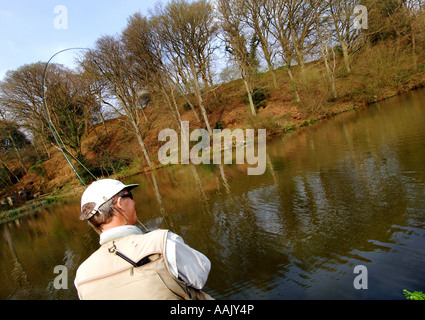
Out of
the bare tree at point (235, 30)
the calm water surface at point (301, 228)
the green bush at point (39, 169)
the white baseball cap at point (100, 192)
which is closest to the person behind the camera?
the white baseball cap at point (100, 192)

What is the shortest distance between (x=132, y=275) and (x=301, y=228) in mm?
4496

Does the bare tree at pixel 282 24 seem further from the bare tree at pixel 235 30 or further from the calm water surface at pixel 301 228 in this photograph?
the calm water surface at pixel 301 228

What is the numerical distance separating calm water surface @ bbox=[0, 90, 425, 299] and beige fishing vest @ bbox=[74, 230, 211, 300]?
276cm

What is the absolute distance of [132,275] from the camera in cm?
162

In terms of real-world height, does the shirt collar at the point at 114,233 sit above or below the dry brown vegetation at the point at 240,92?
below

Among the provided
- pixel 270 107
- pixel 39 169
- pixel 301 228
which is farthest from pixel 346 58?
pixel 39 169

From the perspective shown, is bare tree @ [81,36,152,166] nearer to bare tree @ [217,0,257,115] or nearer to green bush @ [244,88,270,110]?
bare tree @ [217,0,257,115]

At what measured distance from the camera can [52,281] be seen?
6.76 meters

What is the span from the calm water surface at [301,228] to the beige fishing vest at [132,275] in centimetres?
276

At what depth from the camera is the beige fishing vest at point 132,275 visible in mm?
1611

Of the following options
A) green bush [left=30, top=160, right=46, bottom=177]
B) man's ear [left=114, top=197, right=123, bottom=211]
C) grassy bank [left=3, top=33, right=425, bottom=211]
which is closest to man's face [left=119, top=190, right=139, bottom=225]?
man's ear [left=114, top=197, right=123, bottom=211]

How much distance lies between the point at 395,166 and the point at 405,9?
3063cm

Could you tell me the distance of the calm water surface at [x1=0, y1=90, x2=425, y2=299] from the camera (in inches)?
153

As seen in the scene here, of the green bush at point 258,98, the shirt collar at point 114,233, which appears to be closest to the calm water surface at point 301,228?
the shirt collar at point 114,233
